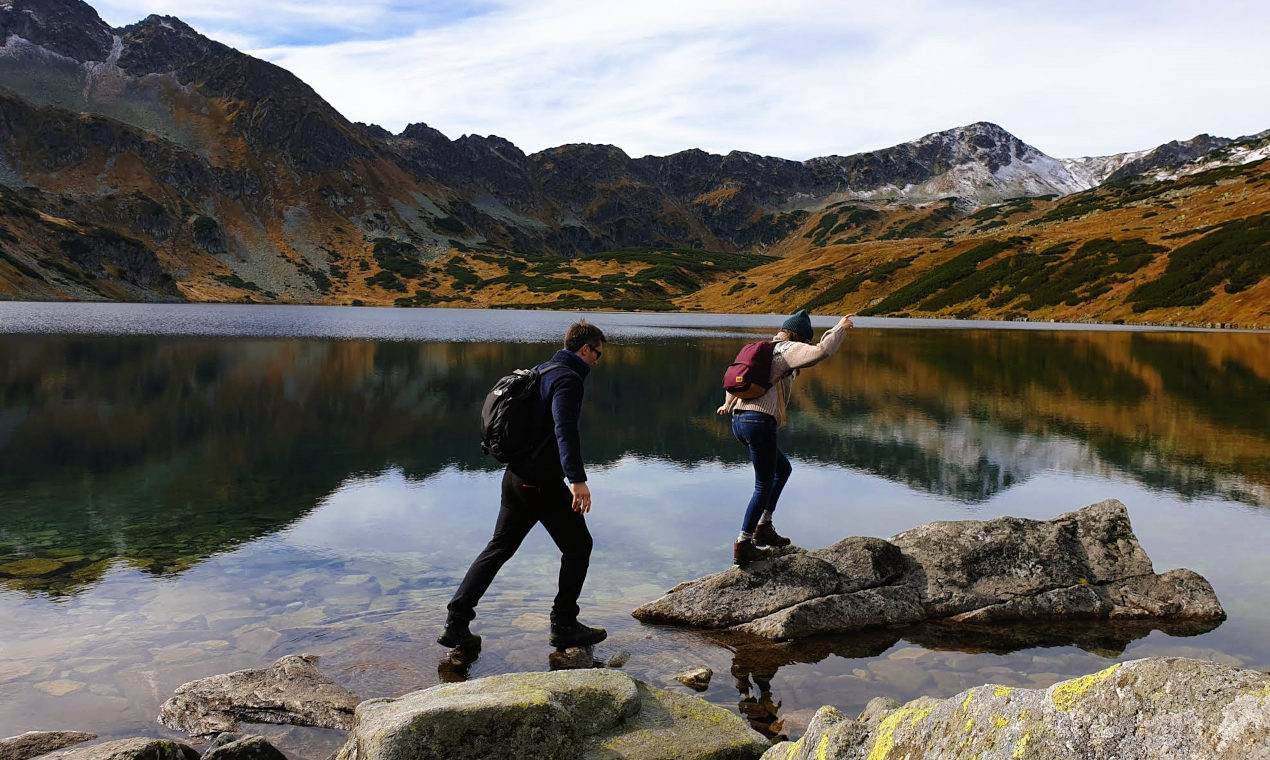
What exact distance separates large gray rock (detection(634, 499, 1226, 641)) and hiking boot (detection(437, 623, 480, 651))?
111 inches

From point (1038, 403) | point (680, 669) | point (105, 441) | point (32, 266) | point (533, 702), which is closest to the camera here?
point (533, 702)

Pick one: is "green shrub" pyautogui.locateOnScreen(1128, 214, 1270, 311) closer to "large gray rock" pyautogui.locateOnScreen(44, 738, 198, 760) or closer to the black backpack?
the black backpack

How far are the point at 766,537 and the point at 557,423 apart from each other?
5.15m

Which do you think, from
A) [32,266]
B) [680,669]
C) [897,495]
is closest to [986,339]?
[897,495]

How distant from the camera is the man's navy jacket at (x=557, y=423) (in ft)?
31.5

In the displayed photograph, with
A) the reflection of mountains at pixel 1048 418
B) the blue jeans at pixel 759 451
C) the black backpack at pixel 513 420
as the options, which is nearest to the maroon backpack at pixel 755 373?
the blue jeans at pixel 759 451

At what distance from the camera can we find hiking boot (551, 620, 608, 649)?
10422 mm

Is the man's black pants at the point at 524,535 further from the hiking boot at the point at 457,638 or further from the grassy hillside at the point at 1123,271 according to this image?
the grassy hillside at the point at 1123,271

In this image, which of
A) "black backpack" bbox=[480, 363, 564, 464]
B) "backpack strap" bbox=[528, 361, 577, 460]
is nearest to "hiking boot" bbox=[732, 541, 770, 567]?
"backpack strap" bbox=[528, 361, 577, 460]

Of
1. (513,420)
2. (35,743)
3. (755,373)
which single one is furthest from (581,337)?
(35,743)

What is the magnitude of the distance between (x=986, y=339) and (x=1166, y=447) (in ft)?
210

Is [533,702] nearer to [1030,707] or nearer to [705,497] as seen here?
[1030,707]

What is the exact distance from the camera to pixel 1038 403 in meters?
37.4

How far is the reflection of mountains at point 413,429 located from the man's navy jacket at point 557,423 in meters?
8.02
